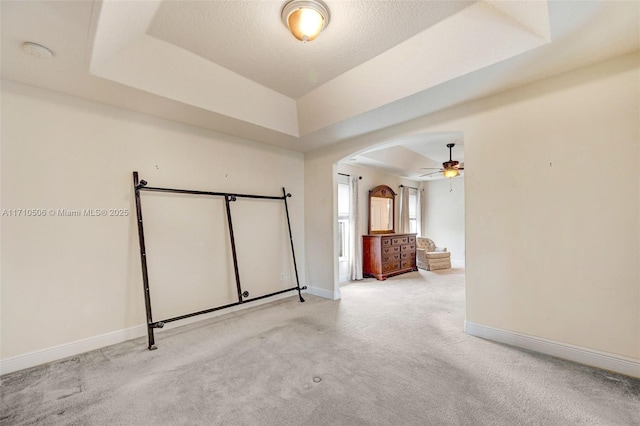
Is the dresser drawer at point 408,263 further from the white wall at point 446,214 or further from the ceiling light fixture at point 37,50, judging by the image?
the ceiling light fixture at point 37,50

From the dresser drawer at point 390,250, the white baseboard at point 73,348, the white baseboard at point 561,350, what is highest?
the dresser drawer at point 390,250

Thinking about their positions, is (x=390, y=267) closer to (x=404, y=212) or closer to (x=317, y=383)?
(x=404, y=212)

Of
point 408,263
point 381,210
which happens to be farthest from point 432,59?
point 408,263

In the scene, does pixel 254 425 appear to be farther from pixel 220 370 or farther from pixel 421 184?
pixel 421 184

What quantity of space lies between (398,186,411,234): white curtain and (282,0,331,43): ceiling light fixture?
574 centimetres

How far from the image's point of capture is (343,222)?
568cm

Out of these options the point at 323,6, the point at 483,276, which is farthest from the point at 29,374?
the point at 483,276

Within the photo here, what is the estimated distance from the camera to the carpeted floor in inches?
64.1

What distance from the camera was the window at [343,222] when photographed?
563 centimetres

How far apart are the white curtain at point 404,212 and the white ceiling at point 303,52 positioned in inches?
168

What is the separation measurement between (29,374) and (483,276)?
4056 millimetres

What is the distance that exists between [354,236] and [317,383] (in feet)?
12.4

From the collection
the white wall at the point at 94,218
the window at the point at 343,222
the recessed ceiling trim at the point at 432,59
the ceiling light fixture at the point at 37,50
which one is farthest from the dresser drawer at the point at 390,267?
the ceiling light fixture at the point at 37,50

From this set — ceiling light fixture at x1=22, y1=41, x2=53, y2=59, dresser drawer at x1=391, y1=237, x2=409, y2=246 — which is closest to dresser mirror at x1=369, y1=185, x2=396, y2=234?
dresser drawer at x1=391, y1=237, x2=409, y2=246
